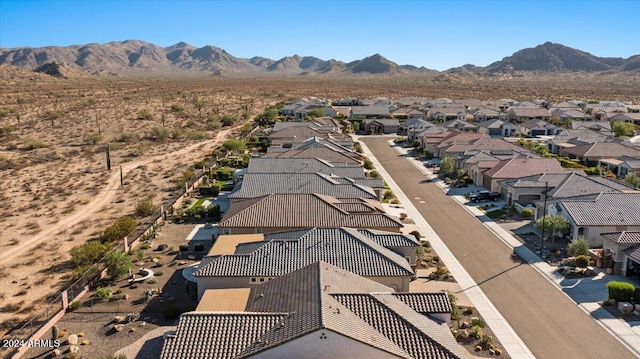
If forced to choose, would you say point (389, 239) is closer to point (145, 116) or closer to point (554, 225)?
point (554, 225)

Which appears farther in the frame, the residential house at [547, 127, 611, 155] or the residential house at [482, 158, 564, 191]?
the residential house at [547, 127, 611, 155]

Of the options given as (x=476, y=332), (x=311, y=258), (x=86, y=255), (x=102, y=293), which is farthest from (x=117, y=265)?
(x=476, y=332)

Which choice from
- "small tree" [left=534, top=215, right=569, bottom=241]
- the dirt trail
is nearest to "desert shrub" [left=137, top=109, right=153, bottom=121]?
the dirt trail

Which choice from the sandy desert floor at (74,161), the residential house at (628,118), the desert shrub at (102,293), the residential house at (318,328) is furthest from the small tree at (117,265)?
the residential house at (628,118)

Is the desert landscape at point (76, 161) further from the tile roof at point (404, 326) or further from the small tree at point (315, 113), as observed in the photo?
the tile roof at point (404, 326)

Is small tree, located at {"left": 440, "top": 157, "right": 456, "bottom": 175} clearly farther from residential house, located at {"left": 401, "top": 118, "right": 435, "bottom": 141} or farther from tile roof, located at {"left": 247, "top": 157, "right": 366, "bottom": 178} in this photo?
residential house, located at {"left": 401, "top": 118, "right": 435, "bottom": 141}

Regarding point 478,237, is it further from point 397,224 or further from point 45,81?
point 45,81
